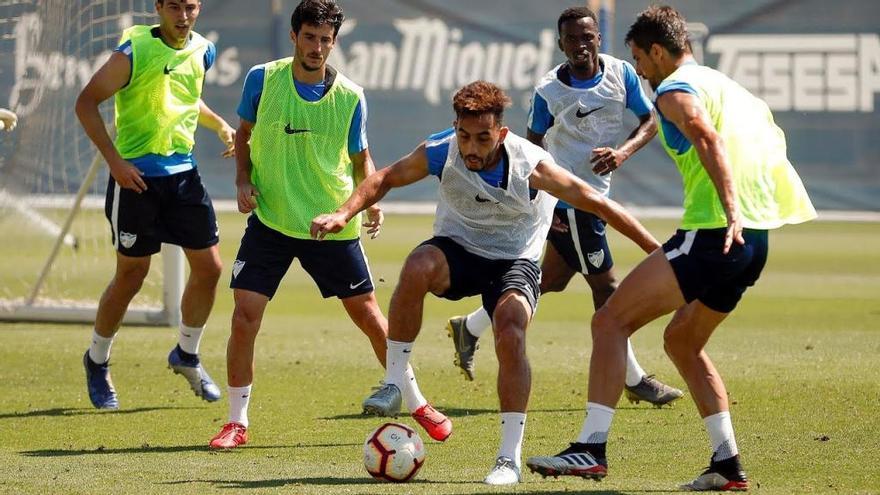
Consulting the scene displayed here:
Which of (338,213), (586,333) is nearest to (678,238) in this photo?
(338,213)

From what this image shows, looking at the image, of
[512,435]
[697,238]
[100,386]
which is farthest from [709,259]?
[100,386]

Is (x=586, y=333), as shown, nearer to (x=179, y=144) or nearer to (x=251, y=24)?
(x=179, y=144)

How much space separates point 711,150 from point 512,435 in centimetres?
157

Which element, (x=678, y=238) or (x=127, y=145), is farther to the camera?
(x=127, y=145)

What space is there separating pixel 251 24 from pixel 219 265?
602 inches

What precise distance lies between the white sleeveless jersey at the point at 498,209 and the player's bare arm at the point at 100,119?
2.20 m

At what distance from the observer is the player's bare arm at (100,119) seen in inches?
335

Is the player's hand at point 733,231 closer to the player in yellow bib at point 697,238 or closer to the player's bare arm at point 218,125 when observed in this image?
the player in yellow bib at point 697,238

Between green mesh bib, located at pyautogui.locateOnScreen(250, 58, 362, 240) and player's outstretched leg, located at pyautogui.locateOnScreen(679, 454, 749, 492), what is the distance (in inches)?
99.0

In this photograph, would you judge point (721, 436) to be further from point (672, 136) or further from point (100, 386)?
point (100, 386)

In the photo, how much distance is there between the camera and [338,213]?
22.3 feet

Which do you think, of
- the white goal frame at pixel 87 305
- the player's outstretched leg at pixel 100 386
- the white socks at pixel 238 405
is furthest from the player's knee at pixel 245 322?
the white goal frame at pixel 87 305

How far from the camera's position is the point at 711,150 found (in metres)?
5.98

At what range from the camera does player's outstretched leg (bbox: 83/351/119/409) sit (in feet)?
29.1
